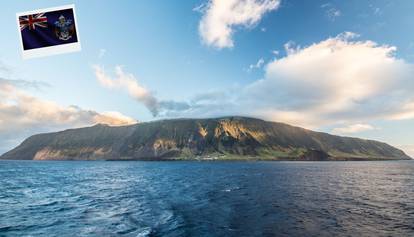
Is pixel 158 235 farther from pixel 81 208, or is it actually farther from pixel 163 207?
pixel 81 208

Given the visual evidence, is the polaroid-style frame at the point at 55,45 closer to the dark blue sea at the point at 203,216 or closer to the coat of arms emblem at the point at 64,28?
the coat of arms emblem at the point at 64,28

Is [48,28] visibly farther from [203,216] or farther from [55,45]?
[203,216]

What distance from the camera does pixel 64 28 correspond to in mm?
11695

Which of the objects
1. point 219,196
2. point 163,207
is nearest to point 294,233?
point 163,207

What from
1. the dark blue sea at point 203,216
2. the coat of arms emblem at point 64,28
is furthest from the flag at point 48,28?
the dark blue sea at point 203,216

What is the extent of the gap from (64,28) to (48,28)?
0.73 metres

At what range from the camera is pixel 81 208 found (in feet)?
143

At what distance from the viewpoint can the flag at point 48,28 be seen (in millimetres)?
11562

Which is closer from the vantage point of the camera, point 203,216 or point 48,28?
point 48,28

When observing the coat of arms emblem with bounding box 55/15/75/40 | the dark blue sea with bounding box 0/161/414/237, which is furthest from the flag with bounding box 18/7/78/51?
the dark blue sea with bounding box 0/161/414/237

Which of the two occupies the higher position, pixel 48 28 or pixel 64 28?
pixel 48 28

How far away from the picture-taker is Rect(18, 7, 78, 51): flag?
1156 centimetres

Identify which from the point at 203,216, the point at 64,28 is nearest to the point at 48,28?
the point at 64,28

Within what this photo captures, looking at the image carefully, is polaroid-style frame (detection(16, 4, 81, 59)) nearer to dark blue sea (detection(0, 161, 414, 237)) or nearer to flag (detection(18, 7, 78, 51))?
flag (detection(18, 7, 78, 51))
